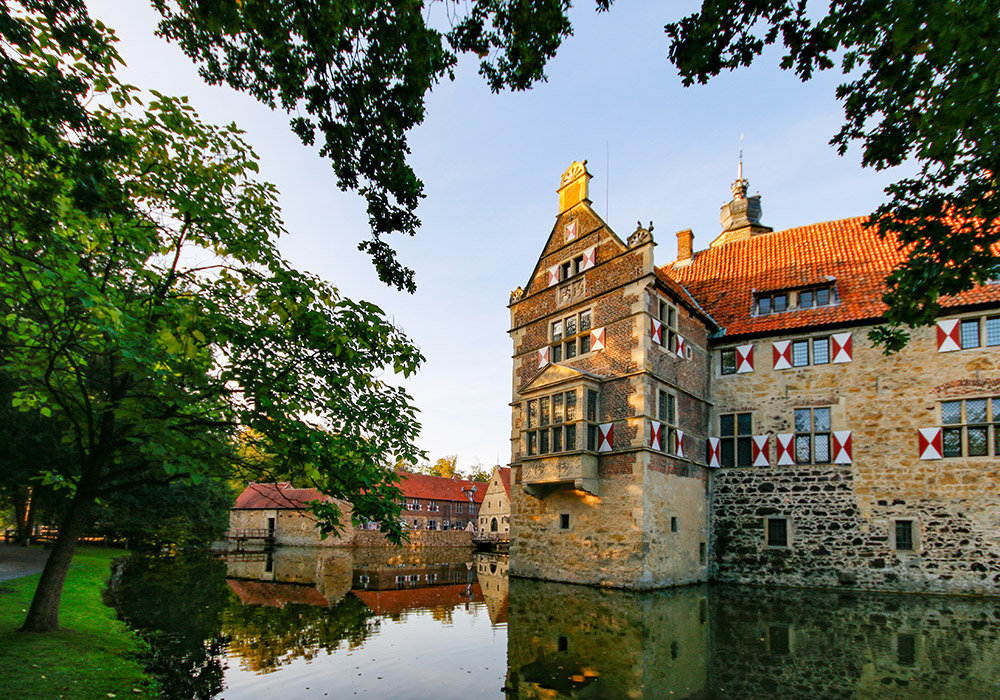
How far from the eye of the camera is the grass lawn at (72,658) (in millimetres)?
5266

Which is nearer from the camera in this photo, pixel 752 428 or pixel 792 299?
pixel 752 428

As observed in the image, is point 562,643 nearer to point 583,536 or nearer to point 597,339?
point 583,536

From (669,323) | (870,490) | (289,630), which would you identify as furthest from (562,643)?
(870,490)

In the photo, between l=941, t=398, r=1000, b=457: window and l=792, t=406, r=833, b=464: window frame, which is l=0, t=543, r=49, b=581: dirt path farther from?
l=941, t=398, r=1000, b=457: window

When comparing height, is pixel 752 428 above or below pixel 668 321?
below

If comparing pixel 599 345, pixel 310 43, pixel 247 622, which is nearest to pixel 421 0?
pixel 310 43

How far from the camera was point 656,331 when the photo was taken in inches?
646

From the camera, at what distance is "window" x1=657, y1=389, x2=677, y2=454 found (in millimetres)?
16219

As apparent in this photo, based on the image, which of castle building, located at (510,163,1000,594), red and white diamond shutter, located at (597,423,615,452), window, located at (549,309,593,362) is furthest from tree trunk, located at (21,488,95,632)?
window, located at (549,309,593,362)

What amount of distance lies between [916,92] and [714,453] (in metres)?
14.7

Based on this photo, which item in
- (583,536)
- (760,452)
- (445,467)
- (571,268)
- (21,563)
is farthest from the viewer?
(445,467)

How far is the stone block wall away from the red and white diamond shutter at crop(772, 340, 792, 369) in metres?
0.21

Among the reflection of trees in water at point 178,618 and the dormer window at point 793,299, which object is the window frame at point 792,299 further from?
the reflection of trees in water at point 178,618

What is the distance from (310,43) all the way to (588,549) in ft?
49.0
